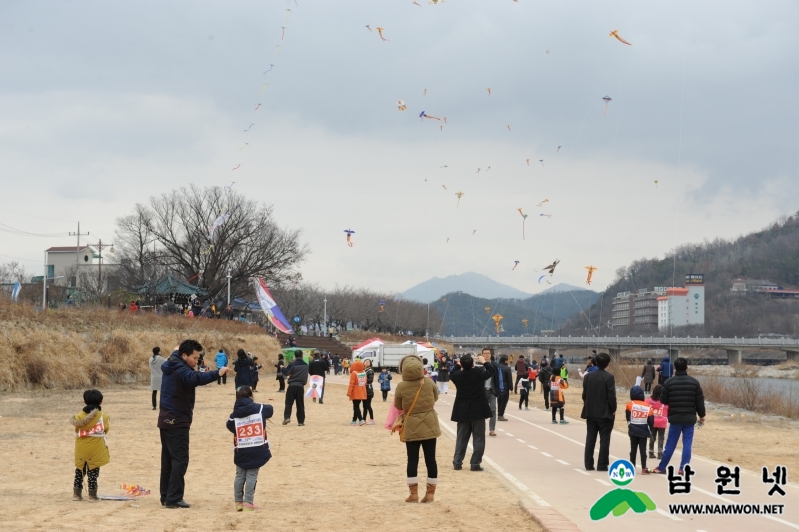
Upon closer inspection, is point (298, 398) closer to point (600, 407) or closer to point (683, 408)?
point (600, 407)

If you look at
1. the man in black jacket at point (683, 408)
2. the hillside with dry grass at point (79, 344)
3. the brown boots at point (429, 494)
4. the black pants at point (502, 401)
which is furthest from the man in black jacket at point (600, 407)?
the hillside with dry grass at point (79, 344)

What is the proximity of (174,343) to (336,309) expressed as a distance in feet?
356

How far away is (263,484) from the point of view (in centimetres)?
1308

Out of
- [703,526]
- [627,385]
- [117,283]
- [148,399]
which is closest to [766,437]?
[703,526]

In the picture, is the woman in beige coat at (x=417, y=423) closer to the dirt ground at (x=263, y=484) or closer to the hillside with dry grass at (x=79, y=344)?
the dirt ground at (x=263, y=484)

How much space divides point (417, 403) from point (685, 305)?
194647mm

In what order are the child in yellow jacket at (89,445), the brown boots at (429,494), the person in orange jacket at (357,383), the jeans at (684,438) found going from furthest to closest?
the person in orange jacket at (357,383) < the jeans at (684,438) < the child in yellow jacket at (89,445) < the brown boots at (429,494)

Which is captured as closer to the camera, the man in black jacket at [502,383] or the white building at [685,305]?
the man in black jacket at [502,383]

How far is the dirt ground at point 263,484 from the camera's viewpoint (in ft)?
31.6

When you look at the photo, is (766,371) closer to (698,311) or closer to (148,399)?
(698,311)

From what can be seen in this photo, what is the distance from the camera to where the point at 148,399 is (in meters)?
32.0

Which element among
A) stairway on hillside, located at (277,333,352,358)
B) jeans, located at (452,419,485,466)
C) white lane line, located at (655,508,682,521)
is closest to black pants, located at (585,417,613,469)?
jeans, located at (452,419,485,466)

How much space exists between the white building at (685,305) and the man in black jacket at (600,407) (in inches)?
7270

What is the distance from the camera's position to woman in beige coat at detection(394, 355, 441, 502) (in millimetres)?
11172
